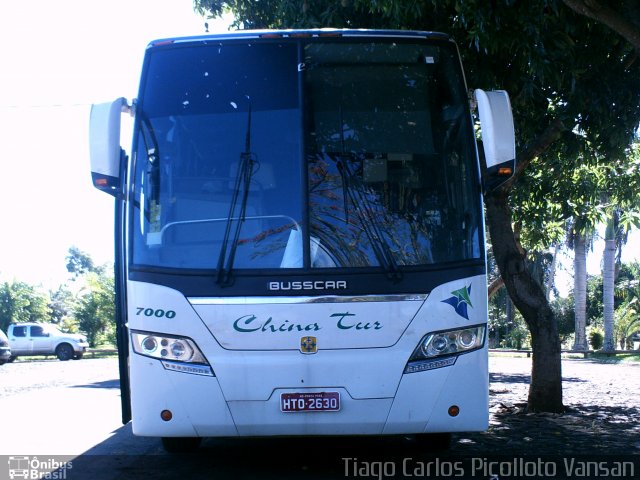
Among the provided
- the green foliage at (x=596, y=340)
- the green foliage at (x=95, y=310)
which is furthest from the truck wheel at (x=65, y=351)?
the green foliage at (x=596, y=340)

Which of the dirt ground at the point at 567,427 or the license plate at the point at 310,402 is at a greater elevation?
the license plate at the point at 310,402

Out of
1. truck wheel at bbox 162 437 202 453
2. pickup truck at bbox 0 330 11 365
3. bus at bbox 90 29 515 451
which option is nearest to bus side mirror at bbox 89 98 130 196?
bus at bbox 90 29 515 451

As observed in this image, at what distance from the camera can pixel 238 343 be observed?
19.4ft

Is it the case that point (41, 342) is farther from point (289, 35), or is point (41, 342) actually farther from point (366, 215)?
point (366, 215)

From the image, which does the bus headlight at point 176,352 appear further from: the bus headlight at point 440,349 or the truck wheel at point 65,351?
the truck wheel at point 65,351

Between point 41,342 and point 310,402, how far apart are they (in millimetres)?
34251

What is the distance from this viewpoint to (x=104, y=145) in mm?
6238

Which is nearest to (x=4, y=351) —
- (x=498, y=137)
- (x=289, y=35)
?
(x=289, y=35)

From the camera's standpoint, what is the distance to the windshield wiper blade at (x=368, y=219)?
5.98 meters

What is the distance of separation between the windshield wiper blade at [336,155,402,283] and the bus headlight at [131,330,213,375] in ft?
4.78

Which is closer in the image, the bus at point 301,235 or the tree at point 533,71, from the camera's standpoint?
the bus at point 301,235

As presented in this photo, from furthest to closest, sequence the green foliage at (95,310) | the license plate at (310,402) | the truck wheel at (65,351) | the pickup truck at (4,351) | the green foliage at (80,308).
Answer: the green foliage at (80,308) < the green foliage at (95,310) < the truck wheel at (65,351) < the pickup truck at (4,351) < the license plate at (310,402)

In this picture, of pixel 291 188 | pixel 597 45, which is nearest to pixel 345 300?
pixel 291 188

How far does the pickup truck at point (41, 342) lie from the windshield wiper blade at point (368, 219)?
111 ft
